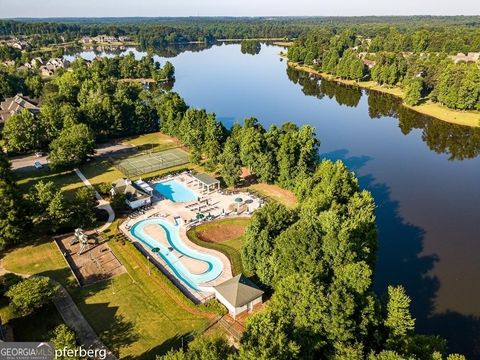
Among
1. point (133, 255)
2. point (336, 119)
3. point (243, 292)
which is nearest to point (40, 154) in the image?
point (133, 255)

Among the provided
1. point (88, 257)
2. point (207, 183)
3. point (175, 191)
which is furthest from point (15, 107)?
point (88, 257)

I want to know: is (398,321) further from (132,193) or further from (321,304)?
(132,193)

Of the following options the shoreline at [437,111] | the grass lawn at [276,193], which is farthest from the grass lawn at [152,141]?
the shoreline at [437,111]

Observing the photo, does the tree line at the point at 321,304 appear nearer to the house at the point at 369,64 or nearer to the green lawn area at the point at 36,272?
the green lawn area at the point at 36,272

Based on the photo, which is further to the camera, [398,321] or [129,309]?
[129,309]

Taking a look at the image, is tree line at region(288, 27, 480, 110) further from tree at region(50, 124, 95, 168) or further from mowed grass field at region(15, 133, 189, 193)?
tree at region(50, 124, 95, 168)
